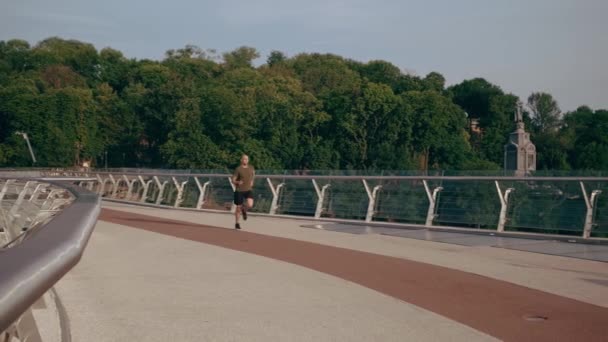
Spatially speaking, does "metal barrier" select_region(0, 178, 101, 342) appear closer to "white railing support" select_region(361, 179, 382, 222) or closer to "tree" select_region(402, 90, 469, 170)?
"white railing support" select_region(361, 179, 382, 222)

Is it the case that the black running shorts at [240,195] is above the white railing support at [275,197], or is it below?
above

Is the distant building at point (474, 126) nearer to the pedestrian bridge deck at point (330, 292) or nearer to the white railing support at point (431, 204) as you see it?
the white railing support at point (431, 204)

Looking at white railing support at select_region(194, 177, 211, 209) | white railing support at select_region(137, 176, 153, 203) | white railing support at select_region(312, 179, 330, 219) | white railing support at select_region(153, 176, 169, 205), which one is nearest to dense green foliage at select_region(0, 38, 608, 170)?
white railing support at select_region(137, 176, 153, 203)

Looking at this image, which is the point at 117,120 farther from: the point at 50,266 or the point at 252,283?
the point at 50,266

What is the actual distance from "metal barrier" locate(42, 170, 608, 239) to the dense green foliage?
162ft

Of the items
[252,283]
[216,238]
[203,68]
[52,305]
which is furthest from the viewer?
[203,68]

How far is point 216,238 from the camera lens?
55.5ft

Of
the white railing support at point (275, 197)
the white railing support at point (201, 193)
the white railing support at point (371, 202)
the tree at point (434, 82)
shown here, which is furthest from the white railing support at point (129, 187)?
the tree at point (434, 82)

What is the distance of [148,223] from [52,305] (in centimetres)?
1539

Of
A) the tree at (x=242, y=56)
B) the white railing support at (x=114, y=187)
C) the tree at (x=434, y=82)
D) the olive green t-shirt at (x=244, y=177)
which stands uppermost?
the tree at (x=242, y=56)

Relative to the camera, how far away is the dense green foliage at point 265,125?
8038cm

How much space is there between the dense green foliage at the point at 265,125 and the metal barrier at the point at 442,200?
49.3m

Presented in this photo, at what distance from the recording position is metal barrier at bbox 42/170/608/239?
16406 millimetres

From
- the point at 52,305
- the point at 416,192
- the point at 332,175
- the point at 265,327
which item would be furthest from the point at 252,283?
the point at 332,175
